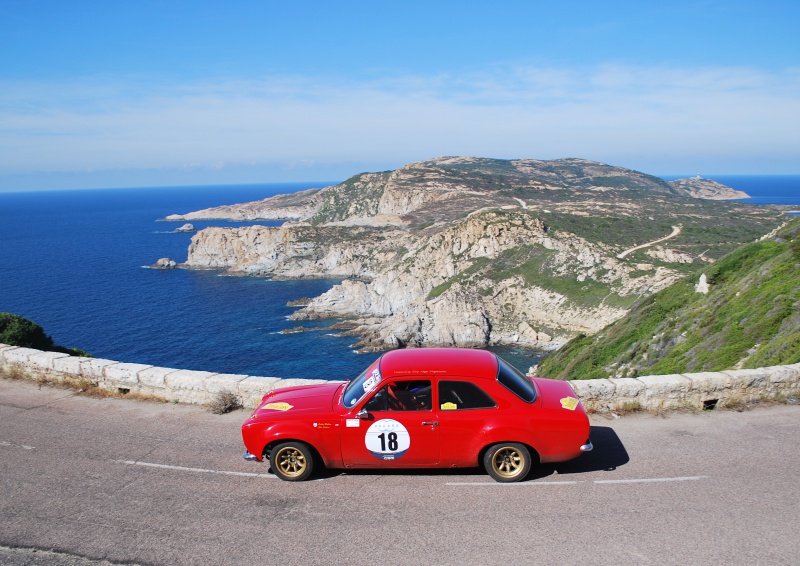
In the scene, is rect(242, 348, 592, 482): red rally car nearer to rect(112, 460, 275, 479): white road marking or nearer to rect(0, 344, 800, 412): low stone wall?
rect(112, 460, 275, 479): white road marking

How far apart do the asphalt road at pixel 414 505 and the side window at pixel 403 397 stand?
38.0 inches

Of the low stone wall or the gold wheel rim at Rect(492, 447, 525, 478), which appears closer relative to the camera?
the gold wheel rim at Rect(492, 447, 525, 478)

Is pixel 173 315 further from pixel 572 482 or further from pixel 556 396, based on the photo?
pixel 572 482

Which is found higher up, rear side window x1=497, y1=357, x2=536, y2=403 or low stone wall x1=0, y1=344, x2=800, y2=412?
rear side window x1=497, y1=357, x2=536, y2=403

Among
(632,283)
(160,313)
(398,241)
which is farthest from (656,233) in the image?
(160,313)

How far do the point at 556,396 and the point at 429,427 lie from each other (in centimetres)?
191

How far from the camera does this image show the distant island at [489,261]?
65750mm

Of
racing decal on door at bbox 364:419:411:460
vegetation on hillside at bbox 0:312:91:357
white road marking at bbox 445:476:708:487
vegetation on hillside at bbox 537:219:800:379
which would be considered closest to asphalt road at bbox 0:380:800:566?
white road marking at bbox 445:476:708:487

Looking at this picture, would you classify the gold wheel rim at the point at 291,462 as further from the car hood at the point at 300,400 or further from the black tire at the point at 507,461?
the black tire at the point at 507,461

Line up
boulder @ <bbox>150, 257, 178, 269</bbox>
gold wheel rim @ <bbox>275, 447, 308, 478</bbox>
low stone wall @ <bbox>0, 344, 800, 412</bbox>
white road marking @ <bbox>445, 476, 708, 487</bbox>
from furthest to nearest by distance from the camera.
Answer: boulder @ <bbox>150, 257, 178, 269</bbox>, low stone wall @ <bbox>0, 344, 800, 412</bbox>, gold wheel rim @ <bbox>275, 447, 308, 478</bbox>, white road marking @ <bbox>445, 476, 708, 487</bbox>

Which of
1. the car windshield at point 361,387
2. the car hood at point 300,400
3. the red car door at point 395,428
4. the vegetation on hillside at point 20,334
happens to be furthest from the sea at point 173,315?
the red car door at point 395,428

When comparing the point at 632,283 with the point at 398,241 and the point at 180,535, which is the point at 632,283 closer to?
the point at 398,241

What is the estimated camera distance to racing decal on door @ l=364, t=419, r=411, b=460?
6.86 meters

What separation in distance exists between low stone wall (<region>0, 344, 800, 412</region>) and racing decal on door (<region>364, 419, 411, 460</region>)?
2439 millimetres
